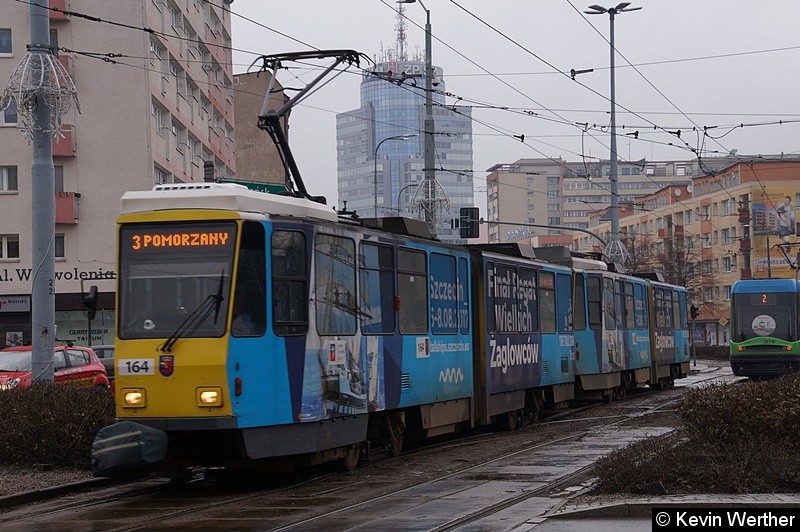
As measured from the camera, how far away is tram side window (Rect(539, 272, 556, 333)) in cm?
2300

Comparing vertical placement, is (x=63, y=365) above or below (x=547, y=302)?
below

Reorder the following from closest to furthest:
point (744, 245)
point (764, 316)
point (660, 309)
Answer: point (660, 309) → point (764, 316) → point (744, 245)

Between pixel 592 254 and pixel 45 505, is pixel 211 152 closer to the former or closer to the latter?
pixel 592 254

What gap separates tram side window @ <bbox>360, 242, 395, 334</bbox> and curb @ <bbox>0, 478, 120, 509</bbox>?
3.46 metres

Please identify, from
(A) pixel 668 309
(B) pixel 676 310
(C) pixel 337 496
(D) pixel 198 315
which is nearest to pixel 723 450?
(C) pixel 337 496

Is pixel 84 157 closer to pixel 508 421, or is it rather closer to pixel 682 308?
pixel 682 308

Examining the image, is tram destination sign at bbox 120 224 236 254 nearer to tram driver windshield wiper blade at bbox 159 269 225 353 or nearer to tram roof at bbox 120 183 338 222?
tram roof at bbox 120 183 338 222

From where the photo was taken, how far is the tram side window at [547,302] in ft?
75.5

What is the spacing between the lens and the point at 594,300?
26.6 m

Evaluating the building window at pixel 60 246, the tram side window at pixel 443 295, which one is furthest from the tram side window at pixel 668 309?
the building window at pixel 60 246

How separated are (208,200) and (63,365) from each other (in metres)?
14.4

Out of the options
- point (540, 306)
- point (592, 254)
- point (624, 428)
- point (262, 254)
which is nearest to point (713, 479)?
point (262, 254)

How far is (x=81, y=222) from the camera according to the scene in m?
45.2

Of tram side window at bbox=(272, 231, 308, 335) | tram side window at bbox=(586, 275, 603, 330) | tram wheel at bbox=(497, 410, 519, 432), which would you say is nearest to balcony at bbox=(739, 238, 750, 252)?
tram side window at bbox=(586, 275, 603, 330)
